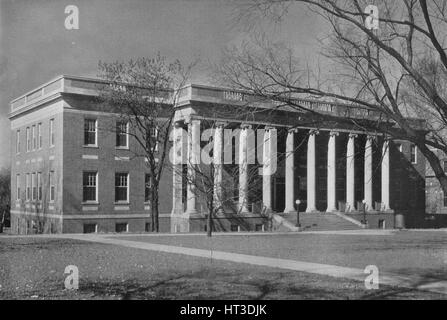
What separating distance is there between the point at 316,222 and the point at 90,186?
1520cm

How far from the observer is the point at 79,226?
120ft

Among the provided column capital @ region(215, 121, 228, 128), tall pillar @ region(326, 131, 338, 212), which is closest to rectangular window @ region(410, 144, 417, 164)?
tall pillar @ region(326, 131, 338, 212)

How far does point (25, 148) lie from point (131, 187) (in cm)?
937

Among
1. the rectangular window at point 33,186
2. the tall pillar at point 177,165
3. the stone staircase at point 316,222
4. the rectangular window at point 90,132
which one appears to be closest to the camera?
the tall pillar at point 177,165

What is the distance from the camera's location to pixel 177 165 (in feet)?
111

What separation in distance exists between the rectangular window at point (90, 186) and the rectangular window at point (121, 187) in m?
1.46

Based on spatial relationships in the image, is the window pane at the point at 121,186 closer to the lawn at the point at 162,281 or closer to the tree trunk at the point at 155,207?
the tree trunk at the point at 155,207

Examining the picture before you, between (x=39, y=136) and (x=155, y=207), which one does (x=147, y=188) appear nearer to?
(x=155, y=207)

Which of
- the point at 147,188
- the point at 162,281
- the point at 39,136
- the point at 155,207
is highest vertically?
the point at 39,136

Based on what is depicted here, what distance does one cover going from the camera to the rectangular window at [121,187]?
38562 mm

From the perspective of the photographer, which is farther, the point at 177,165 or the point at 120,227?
the point at 120,227

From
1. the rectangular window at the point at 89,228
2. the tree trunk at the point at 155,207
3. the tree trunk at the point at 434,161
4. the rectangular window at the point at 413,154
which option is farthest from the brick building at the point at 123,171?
the tree trunk at the point at 434,161

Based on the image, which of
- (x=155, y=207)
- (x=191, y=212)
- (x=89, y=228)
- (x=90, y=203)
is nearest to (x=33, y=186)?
(x=90, y=203)
